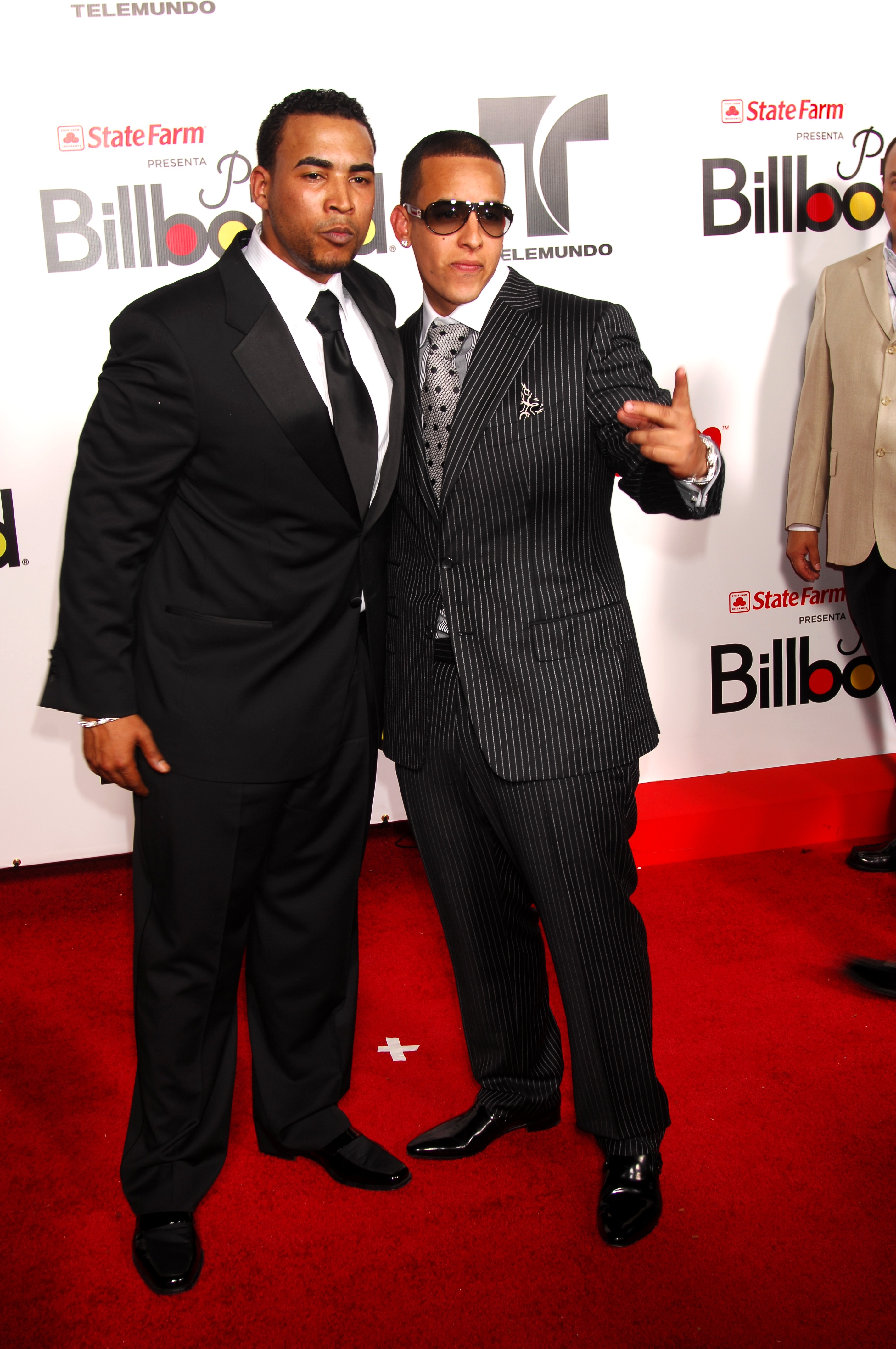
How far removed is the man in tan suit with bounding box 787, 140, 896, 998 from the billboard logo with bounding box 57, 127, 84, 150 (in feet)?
6.87

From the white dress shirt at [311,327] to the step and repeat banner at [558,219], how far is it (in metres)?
1.42

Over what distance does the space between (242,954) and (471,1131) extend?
0.56 metres

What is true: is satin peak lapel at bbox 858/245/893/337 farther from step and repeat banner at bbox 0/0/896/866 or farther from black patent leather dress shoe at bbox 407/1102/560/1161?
black patent leather dress shoe at bbox 407/1102/560/1161

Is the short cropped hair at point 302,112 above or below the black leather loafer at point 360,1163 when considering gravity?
above

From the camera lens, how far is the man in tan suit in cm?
305

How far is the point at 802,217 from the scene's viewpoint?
3.52m

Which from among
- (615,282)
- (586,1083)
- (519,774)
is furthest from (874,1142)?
(615,282)

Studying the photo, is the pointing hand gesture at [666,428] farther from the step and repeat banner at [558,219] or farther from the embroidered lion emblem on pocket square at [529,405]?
the step and repeat banner at [558,219]

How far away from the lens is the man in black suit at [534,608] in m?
1.81

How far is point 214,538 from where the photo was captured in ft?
5.89

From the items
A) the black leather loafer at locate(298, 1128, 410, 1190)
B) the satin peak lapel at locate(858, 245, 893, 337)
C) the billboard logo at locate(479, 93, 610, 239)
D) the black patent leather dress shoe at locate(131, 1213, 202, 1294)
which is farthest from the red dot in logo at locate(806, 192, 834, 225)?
the black patent leather dress shoe at locate(131, 1213, 202, 1294)

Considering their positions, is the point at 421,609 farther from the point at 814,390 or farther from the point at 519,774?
the point at 814,390

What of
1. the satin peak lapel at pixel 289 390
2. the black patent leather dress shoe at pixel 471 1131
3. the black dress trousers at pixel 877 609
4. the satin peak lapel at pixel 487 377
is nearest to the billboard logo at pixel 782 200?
the black dress trousers at pixel 877 609

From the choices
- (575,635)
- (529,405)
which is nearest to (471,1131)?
(575,635)
